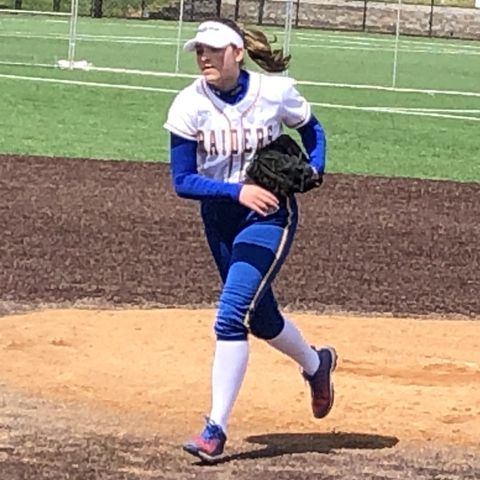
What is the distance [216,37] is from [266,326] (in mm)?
1261

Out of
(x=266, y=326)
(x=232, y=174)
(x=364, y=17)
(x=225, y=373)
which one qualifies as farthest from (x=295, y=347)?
(x=364, y=17)

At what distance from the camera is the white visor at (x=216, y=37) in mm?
6219

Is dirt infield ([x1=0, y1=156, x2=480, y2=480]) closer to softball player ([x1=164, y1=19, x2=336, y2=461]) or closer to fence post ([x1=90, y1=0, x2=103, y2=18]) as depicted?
softball player ([x1=164, y1=19, x2=336, y2=461])

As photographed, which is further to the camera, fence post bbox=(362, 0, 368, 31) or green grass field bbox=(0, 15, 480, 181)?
fence post bbox=(362, 0, 368, 31)

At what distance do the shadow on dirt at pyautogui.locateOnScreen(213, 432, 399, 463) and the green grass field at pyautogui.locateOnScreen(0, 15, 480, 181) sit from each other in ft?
36.9

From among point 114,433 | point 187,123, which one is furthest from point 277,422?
point 187,123

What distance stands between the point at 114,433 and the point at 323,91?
77.0 feet

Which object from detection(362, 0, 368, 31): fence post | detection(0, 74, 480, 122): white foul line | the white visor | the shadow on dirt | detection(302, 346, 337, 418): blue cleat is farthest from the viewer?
detection(362, 0, 368, 31): fence post

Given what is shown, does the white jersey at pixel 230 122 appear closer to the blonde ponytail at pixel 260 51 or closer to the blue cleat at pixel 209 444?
the blonde ponytail at pixel 260 51

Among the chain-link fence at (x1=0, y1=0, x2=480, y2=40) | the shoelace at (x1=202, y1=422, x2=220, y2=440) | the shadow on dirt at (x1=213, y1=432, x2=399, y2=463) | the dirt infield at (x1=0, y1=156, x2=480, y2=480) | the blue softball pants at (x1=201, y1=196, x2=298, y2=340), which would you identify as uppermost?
the blue softball pants at (x1=201, y1=196, x2=298, y2=340)

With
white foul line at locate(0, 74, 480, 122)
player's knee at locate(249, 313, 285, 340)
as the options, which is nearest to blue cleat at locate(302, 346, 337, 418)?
player's knee at locate(249, 313, 285, 340)

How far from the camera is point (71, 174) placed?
Answer: 52.8 feet

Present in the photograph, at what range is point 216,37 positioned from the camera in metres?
6.23

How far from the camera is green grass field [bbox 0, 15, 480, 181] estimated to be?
19.5 m
